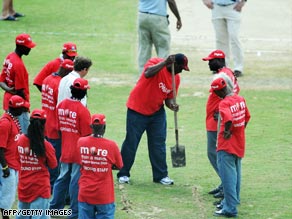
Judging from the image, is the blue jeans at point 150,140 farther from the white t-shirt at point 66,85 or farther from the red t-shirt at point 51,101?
the white t-shirt at point 66,85

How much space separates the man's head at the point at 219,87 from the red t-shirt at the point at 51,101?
2.32 meters

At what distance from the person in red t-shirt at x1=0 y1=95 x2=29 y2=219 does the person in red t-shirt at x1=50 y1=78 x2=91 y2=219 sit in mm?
607

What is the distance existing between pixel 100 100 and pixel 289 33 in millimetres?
7712

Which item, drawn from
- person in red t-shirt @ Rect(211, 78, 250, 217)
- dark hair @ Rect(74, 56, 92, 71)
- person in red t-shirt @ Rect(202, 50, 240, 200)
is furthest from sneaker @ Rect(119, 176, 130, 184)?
dark hair @ Rect(74, 56, 92, 71)

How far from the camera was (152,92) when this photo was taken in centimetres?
1378

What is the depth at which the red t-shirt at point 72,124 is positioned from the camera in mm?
12203

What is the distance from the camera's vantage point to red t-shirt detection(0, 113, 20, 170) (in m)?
11.8

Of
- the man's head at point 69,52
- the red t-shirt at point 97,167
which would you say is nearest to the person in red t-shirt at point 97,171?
the red t-shirt at point 97,167

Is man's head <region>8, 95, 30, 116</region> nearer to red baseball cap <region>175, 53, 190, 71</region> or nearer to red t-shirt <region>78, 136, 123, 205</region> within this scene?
red t-shirt <region>78, 136, 123, 205</region>

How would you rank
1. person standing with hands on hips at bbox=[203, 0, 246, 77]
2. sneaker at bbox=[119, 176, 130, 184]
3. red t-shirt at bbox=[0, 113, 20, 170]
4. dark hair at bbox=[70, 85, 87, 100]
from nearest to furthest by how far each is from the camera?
red t-shirt at bbox=[0, 113, 20, 170]
dark hair at bbox=[70, 85, 87, 100]
sneaker at bbox=[119, 176, 130, 184]
person standing with hands on hips at bbox=[203, 0, 246, 77]

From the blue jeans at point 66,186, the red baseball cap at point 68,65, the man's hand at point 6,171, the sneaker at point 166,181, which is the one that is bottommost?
the sneaker at point 166,181

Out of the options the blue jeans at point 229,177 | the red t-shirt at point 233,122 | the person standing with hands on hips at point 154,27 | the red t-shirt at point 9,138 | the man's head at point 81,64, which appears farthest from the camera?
the person standing with hands on hips at point 154,27

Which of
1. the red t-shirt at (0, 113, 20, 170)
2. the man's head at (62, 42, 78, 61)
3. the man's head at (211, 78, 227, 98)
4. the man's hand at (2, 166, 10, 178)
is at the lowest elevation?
the man's hand at (2, 166, 10, 178)

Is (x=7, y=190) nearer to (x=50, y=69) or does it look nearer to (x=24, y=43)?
(x=50, y=69)
